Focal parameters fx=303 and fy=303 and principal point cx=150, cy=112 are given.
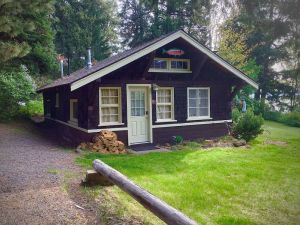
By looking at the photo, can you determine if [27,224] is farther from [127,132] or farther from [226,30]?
[226,30]

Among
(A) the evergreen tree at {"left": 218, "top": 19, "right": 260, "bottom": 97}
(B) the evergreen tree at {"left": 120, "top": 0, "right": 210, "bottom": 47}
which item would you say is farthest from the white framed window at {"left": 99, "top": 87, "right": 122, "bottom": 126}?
(B) the evergreen tree at {"left": 120, "top": 0, "right": 210, "bottom": 47}

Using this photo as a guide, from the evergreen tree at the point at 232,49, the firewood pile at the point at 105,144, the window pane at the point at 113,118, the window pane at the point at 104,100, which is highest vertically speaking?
the evergreen tree at the point at 232,49

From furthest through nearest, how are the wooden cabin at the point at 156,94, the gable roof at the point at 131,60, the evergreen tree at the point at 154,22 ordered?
1. the evergreen tree at the point at 154,22
2. the wooden cabin at the point at 156,94
3. the gable roof at the point at 131,60

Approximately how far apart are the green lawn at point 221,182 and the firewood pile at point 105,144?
78 centimetres

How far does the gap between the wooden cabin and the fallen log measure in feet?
18.5

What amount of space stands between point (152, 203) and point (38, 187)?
3310 millimetres

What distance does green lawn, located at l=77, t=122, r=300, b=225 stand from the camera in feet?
17.5

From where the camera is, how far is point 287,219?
16.8 feet

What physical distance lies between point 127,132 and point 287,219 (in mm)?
7763

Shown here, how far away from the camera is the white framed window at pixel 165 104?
12.9m

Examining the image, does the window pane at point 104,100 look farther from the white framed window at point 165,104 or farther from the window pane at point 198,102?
the window pane at point 198,102

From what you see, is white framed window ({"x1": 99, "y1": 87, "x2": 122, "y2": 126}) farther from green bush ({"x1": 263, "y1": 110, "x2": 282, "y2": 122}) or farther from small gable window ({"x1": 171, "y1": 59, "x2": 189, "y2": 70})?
green bush ({"x1": 263, "y1": 110, "x2": 282, "y2": 122})

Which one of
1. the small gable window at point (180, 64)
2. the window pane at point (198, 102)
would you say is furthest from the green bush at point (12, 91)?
the window pane at point (198, 102)

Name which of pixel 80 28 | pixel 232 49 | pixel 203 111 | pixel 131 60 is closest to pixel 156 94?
pixel 131 60
